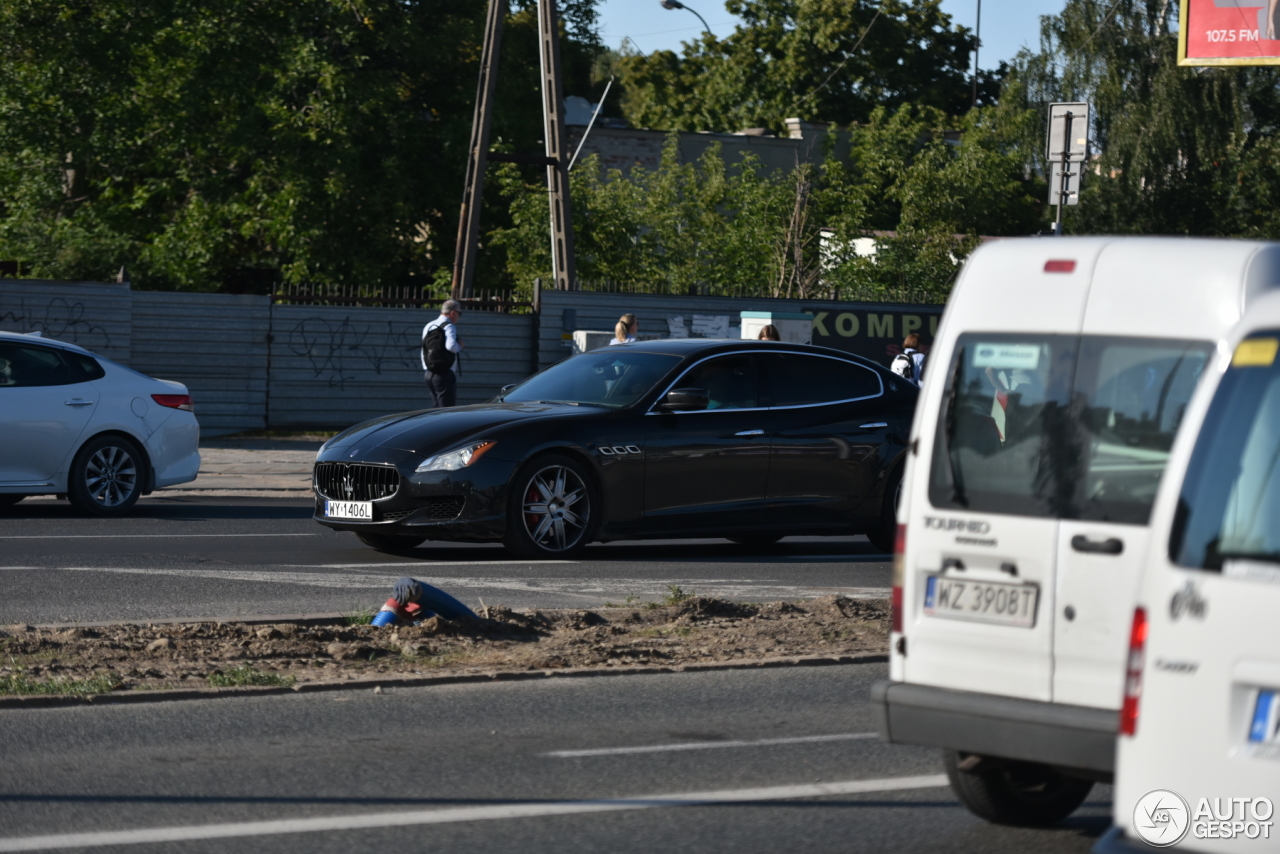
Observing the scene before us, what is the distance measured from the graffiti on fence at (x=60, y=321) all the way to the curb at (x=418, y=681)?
666 inches

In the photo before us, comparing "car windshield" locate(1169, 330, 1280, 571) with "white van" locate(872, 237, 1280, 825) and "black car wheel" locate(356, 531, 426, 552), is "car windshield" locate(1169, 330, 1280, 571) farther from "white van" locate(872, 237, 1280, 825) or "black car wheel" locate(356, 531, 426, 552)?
"black car wheel" locate(356, 531, 426, 552)

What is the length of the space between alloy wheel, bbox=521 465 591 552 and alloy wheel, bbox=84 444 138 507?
15.8ft

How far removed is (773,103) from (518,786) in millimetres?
60475

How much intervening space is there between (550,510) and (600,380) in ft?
4.30

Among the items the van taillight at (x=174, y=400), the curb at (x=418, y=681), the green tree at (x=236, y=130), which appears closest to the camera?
the curb at (x=418, y=681)

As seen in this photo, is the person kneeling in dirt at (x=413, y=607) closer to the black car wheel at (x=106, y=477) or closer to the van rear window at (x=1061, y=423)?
the van rear window at (x=1061, y=423)

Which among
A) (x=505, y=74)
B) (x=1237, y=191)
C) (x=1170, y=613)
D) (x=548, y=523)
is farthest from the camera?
(x=1237, y=191)

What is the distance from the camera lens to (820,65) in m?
65.0

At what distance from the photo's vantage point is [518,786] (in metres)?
5.91

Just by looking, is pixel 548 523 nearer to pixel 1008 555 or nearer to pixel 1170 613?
pixel 1008 555

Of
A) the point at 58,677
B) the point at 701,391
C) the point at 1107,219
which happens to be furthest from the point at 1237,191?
the point at 58,677

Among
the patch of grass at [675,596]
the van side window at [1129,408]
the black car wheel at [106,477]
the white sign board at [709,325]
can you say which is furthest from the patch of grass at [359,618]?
the white sign board at [709,325]

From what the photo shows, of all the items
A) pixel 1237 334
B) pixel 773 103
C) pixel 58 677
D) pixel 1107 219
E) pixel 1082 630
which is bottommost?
pixel 58 677

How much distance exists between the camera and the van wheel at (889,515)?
13367mm
